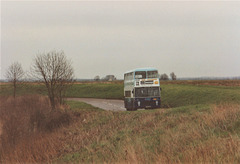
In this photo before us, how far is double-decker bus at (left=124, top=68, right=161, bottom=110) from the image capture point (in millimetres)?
26766

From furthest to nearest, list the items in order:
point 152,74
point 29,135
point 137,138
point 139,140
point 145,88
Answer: point 145,88 < point 152,74 < point 29,135 < point 137,138 < point 139,140

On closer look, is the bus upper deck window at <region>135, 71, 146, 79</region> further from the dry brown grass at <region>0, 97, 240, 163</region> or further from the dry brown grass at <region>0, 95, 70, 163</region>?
the dry brown grass at <region>0, 95, 70, 163</region>

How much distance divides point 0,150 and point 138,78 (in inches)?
519

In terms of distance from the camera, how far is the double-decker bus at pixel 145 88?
87.8 feet

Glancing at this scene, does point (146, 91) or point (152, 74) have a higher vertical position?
point (152, 74)

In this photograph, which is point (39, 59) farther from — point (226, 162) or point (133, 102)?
point (226, 162)

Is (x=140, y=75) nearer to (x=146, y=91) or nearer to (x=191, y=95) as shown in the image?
Result: (x=146, y=91)

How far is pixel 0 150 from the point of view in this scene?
2048 cm

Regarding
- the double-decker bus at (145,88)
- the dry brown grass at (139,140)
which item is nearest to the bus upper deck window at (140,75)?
the double-decker bus at (145,88)

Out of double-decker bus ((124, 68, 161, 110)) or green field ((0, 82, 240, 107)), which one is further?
green field ((0, 82, 240, 107))

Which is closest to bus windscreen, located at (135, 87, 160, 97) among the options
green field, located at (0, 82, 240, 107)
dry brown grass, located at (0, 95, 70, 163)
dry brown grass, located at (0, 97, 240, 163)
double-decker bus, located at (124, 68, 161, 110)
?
double-decker bus, located at (124, 68, 161, 110)

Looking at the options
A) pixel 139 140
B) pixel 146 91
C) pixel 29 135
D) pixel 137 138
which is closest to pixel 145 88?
pixel 146 91

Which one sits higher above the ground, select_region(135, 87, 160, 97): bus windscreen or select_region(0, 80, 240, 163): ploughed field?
select_region(135, 87, 160, 97): bus windscreen

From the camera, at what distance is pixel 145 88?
89.1 feet
